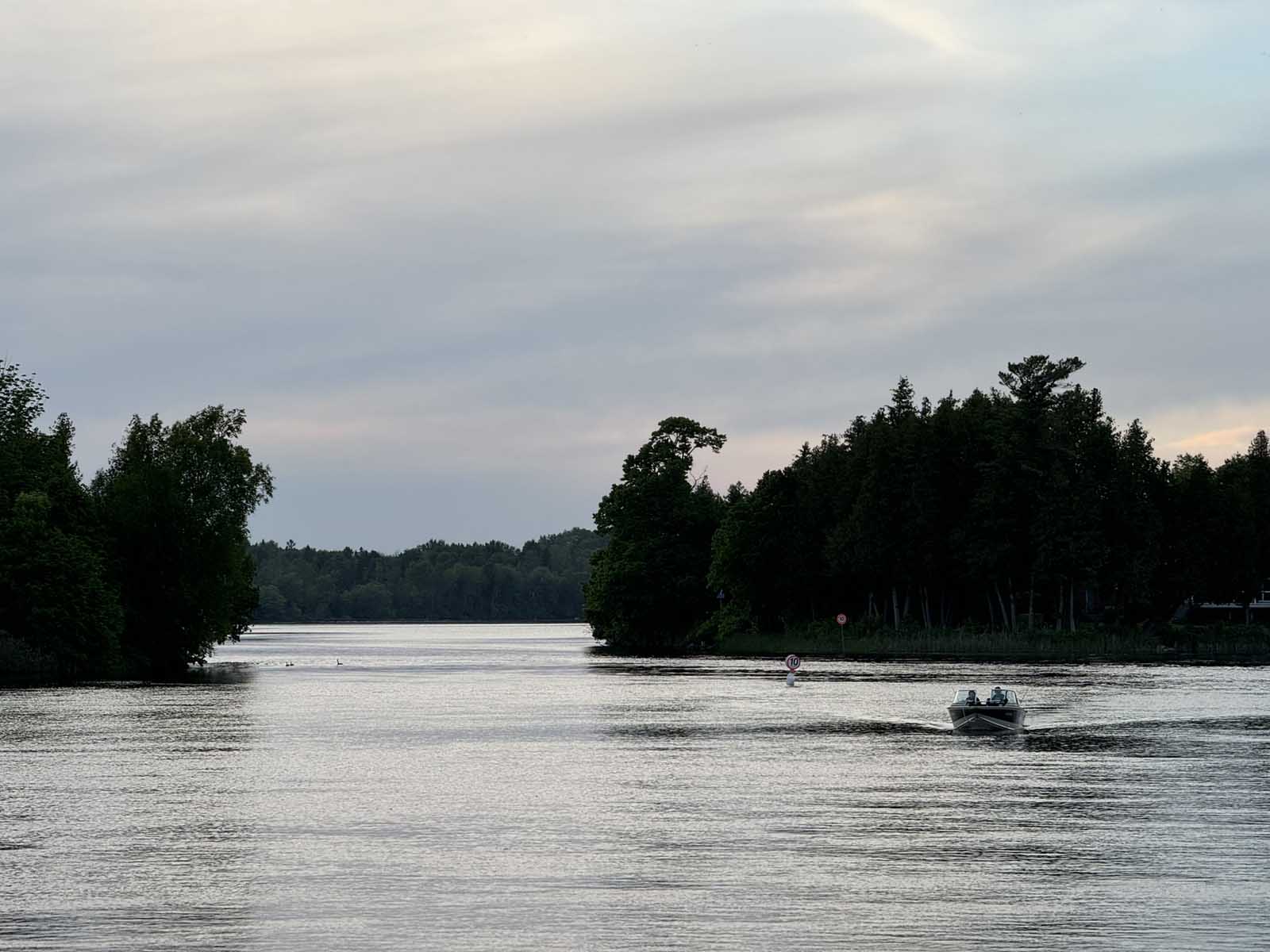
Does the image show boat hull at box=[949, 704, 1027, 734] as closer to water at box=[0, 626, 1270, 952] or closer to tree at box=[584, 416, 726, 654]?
water at box=[0, 626, 1270, 952]

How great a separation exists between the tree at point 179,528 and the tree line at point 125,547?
0.09 meters

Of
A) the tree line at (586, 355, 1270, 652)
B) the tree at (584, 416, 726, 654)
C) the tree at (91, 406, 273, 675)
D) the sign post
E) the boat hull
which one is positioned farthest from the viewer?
the tree at (584, 416, 726, 654)

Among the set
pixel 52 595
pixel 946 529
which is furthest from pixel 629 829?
pixel 946 529

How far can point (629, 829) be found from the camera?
36.8m

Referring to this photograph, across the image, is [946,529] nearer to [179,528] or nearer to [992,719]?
[179,528]

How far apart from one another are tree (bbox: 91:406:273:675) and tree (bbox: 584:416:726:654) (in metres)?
59.7

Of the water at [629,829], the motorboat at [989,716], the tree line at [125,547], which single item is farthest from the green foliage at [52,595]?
the motorboat at [989,716]

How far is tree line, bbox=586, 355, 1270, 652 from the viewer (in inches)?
6235

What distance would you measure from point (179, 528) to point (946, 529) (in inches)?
2949

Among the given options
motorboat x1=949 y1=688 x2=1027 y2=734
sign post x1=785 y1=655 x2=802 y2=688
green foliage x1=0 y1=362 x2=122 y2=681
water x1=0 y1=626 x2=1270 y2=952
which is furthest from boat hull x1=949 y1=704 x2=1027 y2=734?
green foliage x1=0 y1=362 x2=122 y2=681

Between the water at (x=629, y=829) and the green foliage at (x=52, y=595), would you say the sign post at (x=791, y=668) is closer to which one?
the water at (x=629, y=829)

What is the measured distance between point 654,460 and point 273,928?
16965 cm

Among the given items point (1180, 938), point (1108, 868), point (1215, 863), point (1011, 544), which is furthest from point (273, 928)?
point (1011, 544)

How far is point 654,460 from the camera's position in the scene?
194m
